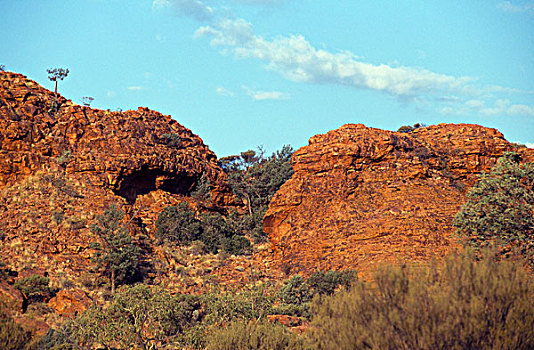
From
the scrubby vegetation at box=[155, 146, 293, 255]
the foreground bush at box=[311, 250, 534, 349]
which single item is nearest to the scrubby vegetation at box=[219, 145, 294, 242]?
the scrubby vegetation at box=[155, 146, 293, 255]

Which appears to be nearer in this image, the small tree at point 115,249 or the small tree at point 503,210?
the small tree at point 503,210

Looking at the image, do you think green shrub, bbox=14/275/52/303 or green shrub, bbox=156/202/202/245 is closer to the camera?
green shrub, bbox=14/275/52/303

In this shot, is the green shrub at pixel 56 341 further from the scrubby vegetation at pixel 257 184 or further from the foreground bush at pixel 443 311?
the scrubby vegetation at pixel 257 184

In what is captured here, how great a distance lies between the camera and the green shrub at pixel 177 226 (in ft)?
133

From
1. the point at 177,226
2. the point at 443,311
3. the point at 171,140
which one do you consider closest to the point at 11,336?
the point at 443,311

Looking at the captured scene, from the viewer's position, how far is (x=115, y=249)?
34.3 meters

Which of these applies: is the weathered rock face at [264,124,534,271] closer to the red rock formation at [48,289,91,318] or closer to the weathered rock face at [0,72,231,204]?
the weathered rock face at [0,72,231,204]

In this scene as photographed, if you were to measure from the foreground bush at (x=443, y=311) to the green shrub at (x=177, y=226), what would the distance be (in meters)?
28.0

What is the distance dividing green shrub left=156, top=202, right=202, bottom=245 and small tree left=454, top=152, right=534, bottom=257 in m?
21.4

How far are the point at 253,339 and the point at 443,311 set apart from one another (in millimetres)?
6849

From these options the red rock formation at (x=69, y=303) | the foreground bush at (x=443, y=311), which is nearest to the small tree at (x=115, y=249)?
the red rock formation at (x=69, y=303)

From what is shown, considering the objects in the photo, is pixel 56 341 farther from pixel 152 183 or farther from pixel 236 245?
pixel 152 183

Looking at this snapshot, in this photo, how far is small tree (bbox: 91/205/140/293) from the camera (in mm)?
32531

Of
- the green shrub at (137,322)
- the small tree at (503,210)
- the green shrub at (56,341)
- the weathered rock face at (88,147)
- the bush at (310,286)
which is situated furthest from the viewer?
the weathered rock face at (88,147)
